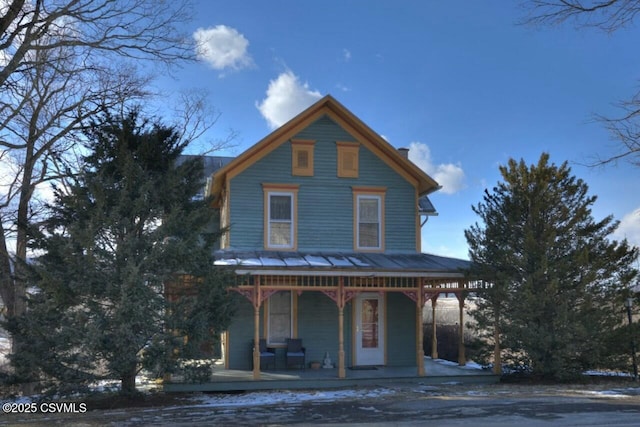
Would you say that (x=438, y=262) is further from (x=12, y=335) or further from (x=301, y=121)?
(x=12, y=335)

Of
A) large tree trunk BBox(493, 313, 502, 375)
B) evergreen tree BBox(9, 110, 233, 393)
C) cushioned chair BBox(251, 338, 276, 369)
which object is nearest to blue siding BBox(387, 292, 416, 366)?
large tree trunk BBox(493, 313, 502, 375)

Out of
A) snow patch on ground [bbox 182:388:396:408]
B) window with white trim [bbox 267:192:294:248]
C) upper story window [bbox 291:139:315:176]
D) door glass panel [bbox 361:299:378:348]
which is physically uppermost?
upper story window [bbox 291:139:315:176]

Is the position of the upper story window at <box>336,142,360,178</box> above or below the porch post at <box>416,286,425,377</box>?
above

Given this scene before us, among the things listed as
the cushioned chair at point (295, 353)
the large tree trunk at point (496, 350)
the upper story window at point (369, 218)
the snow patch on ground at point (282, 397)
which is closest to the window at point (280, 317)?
the cushioned chair at point (295, 353)

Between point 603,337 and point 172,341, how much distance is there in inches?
416

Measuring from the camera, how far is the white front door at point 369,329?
1677 centimetres

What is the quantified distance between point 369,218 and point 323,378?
201 inches

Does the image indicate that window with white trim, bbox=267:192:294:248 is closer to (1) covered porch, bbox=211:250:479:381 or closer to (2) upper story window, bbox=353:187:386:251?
(1) covered porch, bbox=211:250:479:381

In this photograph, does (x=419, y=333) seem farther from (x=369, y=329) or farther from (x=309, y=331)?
(x=309, y=331)

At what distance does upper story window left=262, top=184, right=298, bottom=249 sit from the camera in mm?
16422

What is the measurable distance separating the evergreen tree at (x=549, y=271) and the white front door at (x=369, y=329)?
10.3 feet

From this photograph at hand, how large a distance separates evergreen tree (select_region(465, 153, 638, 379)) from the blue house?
1335 mm

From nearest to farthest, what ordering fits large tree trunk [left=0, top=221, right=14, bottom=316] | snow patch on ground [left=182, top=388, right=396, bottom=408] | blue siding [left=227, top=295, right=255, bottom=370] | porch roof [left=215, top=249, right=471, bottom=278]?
snow patch on ground [left=182, top=388, right=396, bottom=408], porch roof [left=215, top=249, right=471, bottom=278], blue siding [left=227, top=295, right=255, bottom=370], large tree trunk [left=0, top=221, right=14, bottom=316]

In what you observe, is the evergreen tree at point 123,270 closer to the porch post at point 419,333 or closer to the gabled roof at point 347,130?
the gabled roof at point 347,130
